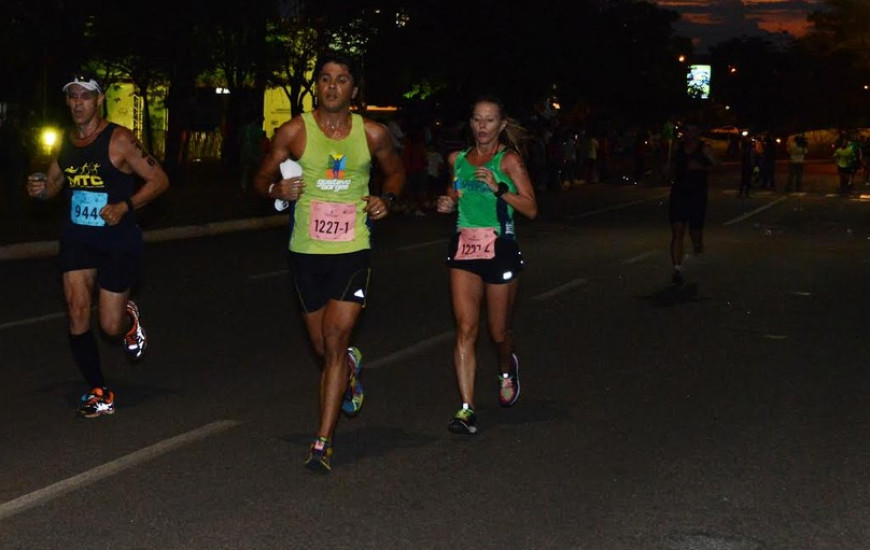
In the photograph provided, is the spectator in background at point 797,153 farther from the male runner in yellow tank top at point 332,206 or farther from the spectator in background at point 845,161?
the male runner in yellow tank top at point 332,206

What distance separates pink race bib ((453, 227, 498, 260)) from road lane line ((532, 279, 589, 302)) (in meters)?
6.76

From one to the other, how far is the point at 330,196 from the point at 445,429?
1.65 m

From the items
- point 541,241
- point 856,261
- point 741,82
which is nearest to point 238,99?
point 541,241

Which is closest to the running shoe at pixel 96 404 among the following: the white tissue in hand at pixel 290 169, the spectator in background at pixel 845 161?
the white tissue in hand at pixel 290 169

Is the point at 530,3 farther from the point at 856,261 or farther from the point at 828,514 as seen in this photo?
the point at 828,514

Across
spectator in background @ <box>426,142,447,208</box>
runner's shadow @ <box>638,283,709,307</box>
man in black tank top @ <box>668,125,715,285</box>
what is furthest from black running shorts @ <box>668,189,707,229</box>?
spectator in background @ <box>426,142,447,208</box>

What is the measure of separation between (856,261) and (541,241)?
4749 mm

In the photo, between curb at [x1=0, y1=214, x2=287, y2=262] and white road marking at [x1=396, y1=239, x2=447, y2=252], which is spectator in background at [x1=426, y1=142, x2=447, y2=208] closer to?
curb at [x1=0, y1=214, x2=287, y2=262]

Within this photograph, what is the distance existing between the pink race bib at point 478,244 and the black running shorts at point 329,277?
0.93 m

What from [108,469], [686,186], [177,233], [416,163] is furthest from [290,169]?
[416,163]

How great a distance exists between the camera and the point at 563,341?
12.0 m

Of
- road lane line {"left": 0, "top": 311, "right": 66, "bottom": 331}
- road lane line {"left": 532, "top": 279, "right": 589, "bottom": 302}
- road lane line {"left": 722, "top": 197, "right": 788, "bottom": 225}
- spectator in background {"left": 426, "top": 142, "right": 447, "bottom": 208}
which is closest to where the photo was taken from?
road lane line {"left": 0, "top": 311, "right": 66, "bottom": 331}

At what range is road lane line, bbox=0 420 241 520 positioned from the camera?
20.9 feet

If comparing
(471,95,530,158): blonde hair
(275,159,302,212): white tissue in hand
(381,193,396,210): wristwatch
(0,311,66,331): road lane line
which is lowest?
(0,311,66,331): road lane line
